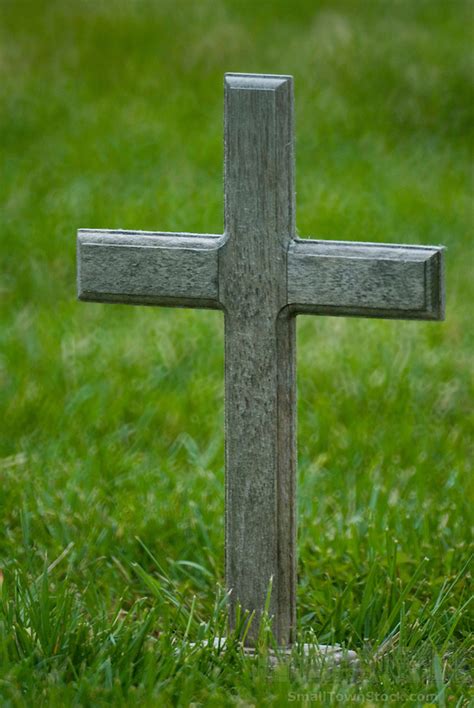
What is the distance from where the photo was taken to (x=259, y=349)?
2447mm

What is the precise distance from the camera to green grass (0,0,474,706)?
2.40 m

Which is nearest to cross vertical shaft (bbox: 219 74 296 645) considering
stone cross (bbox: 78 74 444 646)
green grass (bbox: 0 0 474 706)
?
stone cross (bbox: 78 74 444 646)

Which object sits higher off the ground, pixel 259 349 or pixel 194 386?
pixel 259 349

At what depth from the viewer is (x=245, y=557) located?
8.27 feet

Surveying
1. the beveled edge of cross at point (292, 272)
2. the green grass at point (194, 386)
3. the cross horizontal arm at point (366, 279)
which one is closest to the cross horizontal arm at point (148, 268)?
the beveled edge of cross at point (292, 272)

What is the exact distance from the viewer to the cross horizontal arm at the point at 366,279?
2354mm

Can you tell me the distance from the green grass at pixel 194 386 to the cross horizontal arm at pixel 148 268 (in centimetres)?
61

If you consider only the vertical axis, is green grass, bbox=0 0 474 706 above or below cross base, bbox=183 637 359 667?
above

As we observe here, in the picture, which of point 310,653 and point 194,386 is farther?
point 194,386

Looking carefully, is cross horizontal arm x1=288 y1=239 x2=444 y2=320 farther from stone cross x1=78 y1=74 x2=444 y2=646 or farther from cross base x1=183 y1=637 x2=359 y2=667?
cross base x1=183 y1=637 x2=359 y2=667

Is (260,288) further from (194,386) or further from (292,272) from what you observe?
(194,386)

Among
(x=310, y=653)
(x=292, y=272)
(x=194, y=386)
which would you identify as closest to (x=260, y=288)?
(x=292, y=272)

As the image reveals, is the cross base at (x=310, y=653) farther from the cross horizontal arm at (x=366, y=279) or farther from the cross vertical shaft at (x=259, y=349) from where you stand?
the cross horizontal arm at (x=366, y=279)

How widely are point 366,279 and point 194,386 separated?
1.78 m
